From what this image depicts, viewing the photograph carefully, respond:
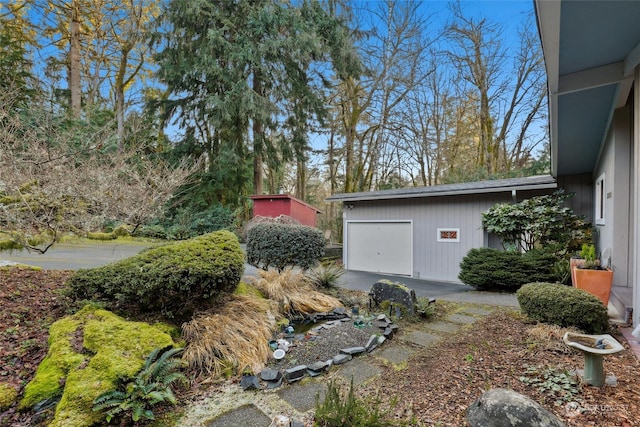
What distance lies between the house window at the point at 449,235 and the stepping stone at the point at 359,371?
5520 millimetres

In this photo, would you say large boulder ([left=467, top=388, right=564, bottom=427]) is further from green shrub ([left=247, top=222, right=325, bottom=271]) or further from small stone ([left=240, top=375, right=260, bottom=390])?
green shrub ([left=247, top=222, right=325, bottom=271])

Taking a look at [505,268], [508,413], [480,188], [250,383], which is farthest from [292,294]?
[480,188]

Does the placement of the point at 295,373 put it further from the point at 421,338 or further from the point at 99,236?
the point at 99,236

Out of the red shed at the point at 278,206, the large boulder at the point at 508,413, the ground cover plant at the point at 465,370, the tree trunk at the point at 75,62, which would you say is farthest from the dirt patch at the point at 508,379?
the tree trunk at the point at 75,62

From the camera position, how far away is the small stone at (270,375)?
2.78m

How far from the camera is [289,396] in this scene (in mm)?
2572

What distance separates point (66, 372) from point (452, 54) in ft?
51.6

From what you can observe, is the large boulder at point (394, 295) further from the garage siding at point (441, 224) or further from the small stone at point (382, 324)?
the garage siding at point (441, 224)

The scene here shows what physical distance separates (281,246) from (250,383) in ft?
11.0

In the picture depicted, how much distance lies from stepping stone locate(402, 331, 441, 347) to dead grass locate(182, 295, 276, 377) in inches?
66.4

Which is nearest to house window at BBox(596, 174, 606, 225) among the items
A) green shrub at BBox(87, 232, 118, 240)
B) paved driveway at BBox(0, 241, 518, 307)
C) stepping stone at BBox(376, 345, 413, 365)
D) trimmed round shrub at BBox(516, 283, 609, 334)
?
paved driveway at BBox(0, 241, 518, 307)

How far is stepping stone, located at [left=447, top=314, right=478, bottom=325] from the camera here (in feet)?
14.1

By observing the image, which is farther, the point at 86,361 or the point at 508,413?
the point at 86,361

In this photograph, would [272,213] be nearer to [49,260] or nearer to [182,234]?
[182,234]
